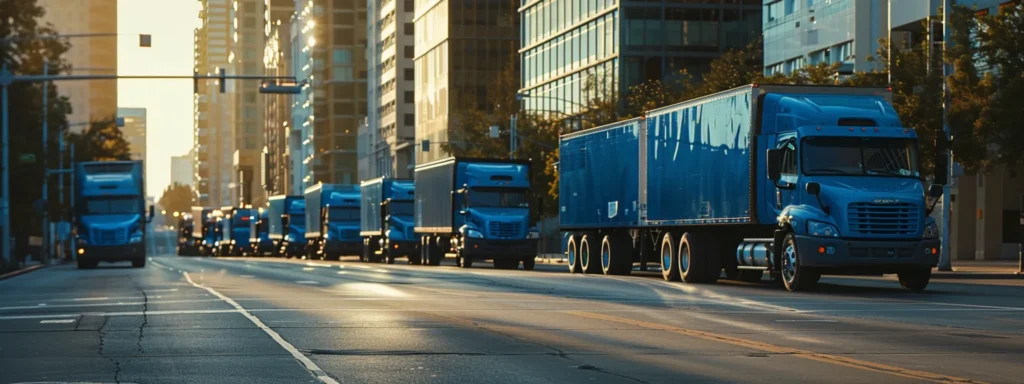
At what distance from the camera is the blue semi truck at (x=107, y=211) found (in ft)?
195

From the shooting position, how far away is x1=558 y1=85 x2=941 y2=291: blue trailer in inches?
1176

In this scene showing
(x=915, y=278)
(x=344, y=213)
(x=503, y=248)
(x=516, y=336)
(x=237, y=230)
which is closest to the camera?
(x=516, y=336)

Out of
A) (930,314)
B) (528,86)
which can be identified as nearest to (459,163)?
(930,314)

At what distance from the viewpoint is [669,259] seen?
37.3m

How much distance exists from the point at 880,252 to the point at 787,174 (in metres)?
2.22

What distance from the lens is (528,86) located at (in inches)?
4373

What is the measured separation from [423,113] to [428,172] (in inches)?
3099

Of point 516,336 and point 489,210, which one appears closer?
point 516,336

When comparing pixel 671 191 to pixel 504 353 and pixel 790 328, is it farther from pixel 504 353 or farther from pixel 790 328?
pixel 504 353

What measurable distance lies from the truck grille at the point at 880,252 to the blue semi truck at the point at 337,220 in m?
49.7

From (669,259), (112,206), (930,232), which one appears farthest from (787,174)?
(112,206)

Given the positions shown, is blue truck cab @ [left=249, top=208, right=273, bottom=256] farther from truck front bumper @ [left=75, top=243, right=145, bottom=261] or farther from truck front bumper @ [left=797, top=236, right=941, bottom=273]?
truck front bumper @ [left=797, top=236, right=941, bottom=273]

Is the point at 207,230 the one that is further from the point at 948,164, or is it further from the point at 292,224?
the point at 948,164

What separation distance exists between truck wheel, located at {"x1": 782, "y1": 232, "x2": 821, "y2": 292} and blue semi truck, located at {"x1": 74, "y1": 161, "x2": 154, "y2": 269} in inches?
1299
